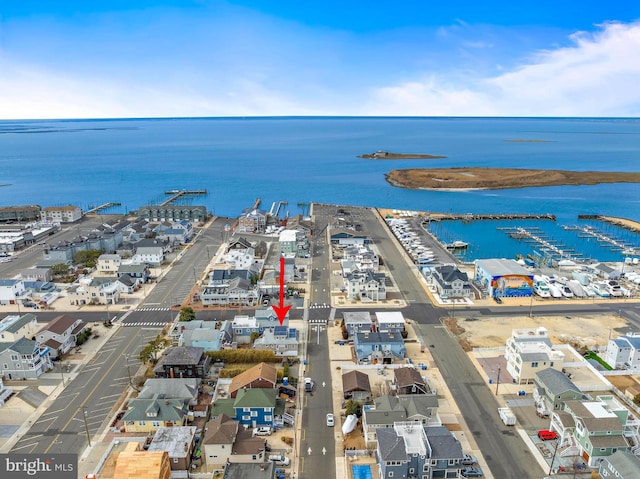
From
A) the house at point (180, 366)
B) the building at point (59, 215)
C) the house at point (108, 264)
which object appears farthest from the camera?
the building at point (59, 215)

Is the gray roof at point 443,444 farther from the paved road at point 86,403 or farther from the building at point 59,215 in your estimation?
the building at point 59,215

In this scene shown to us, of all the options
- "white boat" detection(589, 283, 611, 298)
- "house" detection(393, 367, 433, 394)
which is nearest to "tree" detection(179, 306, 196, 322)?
"house" detection(393, 367, 433, 394)

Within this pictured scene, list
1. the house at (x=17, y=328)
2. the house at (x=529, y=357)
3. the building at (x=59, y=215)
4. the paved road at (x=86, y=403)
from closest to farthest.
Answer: the paved road at (x=86, y=403), the house at (x=529, y=357), the house at (x=17, y=328), the building at (x=59, y=215)

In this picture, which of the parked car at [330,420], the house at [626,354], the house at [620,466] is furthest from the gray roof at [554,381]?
the parked car at [330,420]

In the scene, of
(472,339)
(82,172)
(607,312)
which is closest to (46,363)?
(472,339)

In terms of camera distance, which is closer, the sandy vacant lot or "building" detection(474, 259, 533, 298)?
the sandy vacant lot

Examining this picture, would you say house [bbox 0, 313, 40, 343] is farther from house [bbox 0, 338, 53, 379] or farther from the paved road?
the paved road

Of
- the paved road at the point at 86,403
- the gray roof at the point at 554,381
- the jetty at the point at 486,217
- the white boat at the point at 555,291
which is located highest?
the jetty at the point at 486,217
